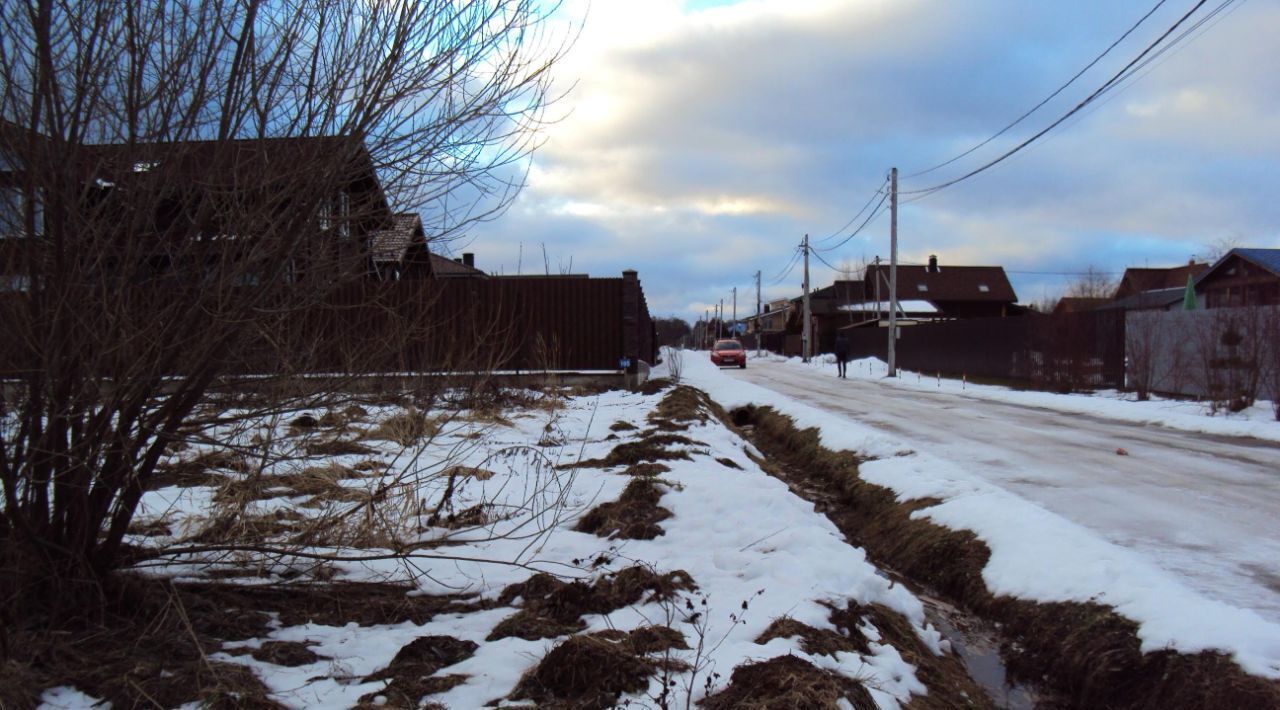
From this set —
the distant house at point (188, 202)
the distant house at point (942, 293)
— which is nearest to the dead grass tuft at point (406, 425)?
the distant house at point (188, 202)

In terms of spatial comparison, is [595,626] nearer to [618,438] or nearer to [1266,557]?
[1266,557]

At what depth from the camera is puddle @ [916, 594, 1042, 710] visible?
416cm

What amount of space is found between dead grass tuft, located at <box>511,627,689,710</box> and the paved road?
345cm

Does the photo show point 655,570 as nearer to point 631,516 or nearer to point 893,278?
point 631,516

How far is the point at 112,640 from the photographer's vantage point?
11.0 ft

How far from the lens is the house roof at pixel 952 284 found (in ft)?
218

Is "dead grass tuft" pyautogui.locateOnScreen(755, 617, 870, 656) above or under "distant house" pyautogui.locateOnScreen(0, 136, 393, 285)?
under

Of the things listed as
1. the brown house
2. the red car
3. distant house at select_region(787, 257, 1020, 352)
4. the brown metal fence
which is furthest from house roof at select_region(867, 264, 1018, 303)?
the brown metal fence

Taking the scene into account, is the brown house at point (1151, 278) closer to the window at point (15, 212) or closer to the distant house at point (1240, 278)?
the distant house at point (1240, 278)

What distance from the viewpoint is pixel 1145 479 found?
7.89 meters

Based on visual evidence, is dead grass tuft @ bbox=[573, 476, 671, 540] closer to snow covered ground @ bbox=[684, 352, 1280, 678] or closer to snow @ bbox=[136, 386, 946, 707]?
snow @ bbox=[136, 386, 946, 707]

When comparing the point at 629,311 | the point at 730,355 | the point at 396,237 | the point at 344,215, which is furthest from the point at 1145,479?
the point at 730,355

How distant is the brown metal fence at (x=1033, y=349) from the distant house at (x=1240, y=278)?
28.2ft

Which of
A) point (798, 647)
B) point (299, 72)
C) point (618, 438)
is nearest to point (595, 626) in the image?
point (798, 647)
